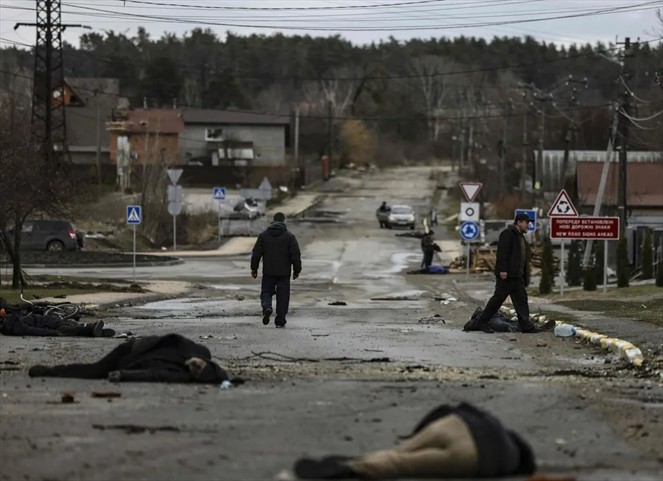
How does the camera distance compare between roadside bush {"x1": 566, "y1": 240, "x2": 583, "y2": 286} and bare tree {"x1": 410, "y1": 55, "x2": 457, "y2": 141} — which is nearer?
roadside bush {"x1": 566, "y1": 240, "x2": 583, "y2": 286}

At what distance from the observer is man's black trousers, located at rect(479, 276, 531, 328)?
19.6m

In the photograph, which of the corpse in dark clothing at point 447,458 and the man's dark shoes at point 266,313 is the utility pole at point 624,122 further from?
the corpse in dark clothing at point 447,458

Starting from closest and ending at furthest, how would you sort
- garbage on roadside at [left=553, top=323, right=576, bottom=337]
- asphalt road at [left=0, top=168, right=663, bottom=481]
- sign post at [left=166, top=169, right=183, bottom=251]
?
asphalt road at [left=0, top=168, right=663, bottom=481] < garbage on roadside at [left=553, top=323, right=576, bottom=337] < sign post at [left=166, top=169, right=183, bottom=251]

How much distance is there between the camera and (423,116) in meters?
169

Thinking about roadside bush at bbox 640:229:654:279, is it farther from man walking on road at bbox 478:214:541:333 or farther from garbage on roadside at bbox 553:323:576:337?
garbage on roadside at bbox 553:323:576:337

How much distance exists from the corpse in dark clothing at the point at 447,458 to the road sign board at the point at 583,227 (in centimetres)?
2494

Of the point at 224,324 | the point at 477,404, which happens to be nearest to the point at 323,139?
the point at 224,324

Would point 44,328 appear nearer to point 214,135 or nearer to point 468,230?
point 468,230

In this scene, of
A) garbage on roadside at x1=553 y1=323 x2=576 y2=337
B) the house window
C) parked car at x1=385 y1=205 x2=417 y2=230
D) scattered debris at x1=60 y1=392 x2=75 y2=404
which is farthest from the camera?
the house window

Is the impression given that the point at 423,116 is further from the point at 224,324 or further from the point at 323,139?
the point at 224,324

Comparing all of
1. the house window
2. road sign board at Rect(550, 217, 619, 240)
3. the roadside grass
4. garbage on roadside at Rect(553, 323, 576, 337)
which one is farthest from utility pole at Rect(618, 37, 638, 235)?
the house window

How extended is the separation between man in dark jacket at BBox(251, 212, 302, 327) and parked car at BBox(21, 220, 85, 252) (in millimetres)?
37484

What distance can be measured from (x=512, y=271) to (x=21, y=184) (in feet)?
50.3

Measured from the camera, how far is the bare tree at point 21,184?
30.5m
